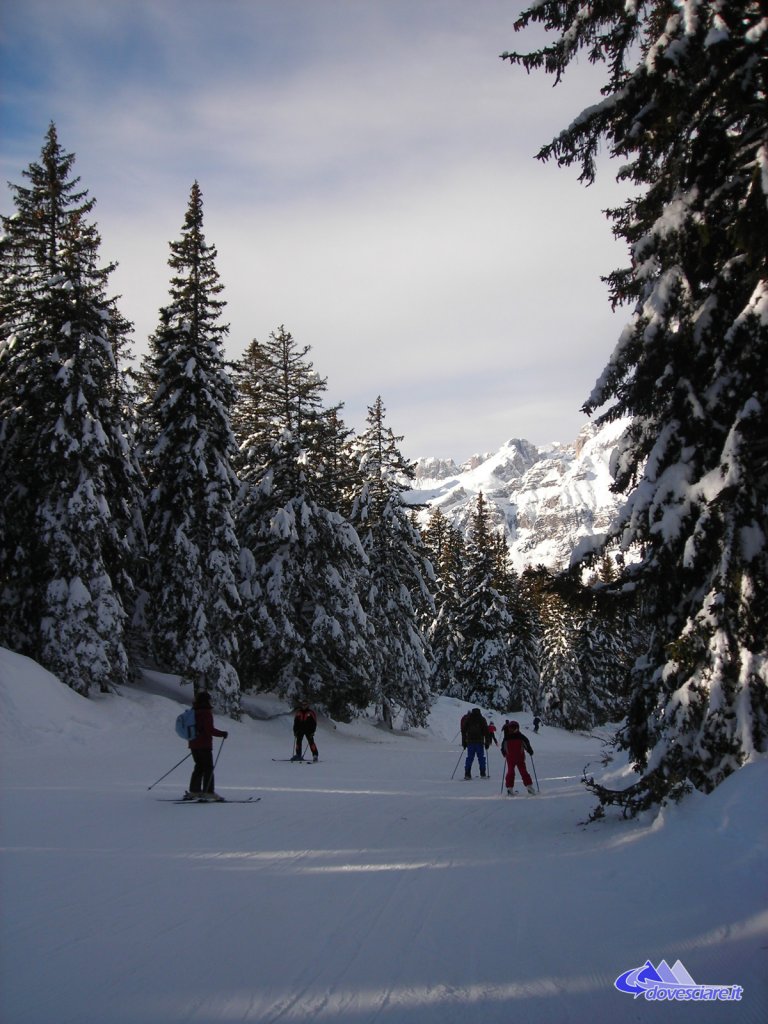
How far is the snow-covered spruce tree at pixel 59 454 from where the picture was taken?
19188 mm

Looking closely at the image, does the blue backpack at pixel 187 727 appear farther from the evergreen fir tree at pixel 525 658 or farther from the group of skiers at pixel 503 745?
Answer: the evergreen fir tree at pixel 525 658

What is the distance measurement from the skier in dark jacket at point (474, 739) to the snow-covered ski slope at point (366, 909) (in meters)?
6.42

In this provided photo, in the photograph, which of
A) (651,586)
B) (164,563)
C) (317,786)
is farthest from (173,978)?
(164,563)

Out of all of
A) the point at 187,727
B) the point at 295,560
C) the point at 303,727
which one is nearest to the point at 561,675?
the point at 295,560

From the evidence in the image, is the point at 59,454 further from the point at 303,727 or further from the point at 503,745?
the point at 503,745

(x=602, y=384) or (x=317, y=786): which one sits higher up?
(x=602, y=384)

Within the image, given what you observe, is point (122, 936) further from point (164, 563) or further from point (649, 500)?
point (164, 563)

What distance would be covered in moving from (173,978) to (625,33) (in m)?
10.0

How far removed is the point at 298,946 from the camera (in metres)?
4.75

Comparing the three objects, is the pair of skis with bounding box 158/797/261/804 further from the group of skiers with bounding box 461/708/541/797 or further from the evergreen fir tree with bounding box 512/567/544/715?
the evergreen fir tree with bounding box 512/567/544/715

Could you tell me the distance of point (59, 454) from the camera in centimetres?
1984

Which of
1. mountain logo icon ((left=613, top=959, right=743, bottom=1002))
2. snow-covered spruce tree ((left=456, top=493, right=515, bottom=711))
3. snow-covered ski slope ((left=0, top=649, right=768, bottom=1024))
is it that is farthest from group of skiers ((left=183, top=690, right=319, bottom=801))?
snow-covered spruce tree ((left=456, top=493, right=515, bottom=711))

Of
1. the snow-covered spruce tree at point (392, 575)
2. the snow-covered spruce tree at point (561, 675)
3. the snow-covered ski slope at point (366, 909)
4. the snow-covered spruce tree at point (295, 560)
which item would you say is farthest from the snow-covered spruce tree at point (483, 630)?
the snow-covered ski slope at point (366, 909)

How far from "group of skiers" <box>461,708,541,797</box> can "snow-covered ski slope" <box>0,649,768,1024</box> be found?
2.97 m
